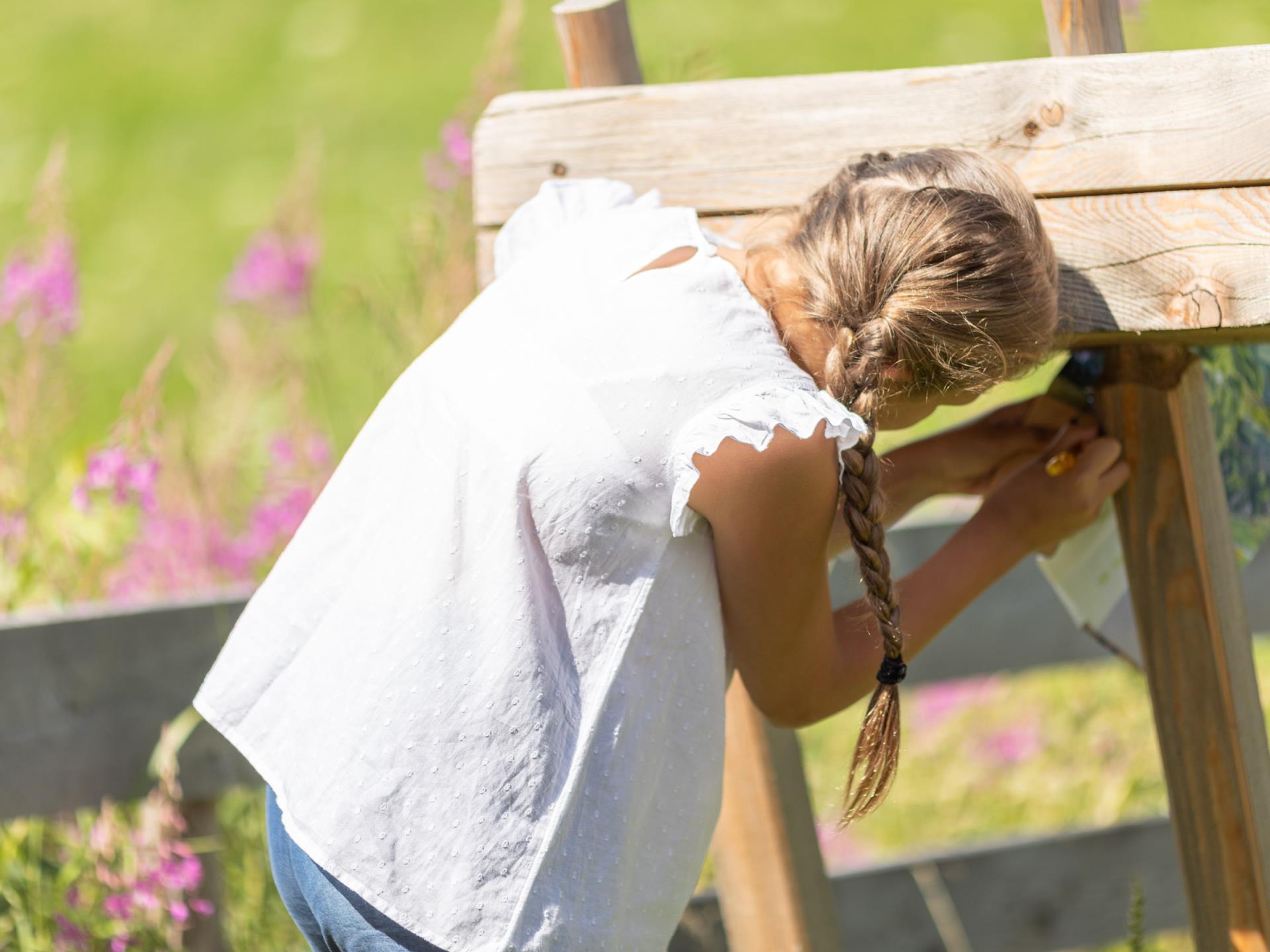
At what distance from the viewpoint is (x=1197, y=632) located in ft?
4.59

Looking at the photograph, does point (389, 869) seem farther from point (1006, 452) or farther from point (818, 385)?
point (1006, 452)

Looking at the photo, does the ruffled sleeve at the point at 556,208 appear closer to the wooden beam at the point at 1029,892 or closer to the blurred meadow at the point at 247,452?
the blurred meadow at the point at 247,452

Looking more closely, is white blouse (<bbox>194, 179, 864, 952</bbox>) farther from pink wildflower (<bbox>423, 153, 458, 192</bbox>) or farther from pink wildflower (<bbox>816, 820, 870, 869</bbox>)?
pink wildflower (<bbox>816, 820, 870, 869</bbox>)

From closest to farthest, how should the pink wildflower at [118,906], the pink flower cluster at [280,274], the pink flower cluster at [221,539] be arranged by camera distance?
the pink wildflower at [118,906] → the pink flower cluster at [221,539] → the pink flower cluster at [280,274]

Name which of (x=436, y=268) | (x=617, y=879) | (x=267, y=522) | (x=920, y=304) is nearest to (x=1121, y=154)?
(x=920, y=304)

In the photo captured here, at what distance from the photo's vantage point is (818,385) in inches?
48.7

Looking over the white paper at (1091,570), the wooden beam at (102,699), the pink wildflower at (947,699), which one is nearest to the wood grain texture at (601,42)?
the white paper at (1091,570)

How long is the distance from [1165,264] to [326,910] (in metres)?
1.03

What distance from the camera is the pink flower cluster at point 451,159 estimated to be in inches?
88.4

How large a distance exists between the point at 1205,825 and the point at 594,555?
2.56 feet

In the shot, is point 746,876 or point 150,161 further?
point 150,161

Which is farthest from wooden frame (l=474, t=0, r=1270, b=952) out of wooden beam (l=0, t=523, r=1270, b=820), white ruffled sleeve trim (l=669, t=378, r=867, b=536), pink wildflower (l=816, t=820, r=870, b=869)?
pink wildflower (l=816, t=820, r=870, b=869)

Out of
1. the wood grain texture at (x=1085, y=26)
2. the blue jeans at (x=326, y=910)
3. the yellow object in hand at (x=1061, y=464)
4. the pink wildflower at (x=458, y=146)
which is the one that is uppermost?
the wood grain texture at (x=1085, y=26)

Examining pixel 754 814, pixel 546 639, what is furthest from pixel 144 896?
pixel 546 639
